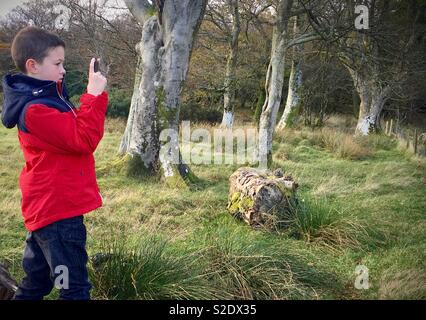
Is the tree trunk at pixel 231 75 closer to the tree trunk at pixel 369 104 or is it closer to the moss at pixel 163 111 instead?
the tree trunk at pixel 369 104

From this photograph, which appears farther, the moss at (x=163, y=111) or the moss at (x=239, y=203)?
the moss at (x=163, y=111)

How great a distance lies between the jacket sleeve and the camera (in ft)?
7.72

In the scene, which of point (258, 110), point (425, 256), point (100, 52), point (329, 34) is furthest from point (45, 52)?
point (258, 110)

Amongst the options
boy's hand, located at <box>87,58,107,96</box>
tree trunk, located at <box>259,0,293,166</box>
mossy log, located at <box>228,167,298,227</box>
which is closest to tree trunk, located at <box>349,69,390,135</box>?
tree trunk, located at <box>259,0,293,166</box>

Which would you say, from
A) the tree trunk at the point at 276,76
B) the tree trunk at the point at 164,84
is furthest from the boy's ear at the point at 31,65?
the tree trunk at the point at 276,76

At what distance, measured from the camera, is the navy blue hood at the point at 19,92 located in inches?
95.4

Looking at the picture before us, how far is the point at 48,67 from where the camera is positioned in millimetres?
2531

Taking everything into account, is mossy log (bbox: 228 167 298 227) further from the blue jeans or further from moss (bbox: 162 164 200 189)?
the blue jeans

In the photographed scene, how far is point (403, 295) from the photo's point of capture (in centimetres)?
351

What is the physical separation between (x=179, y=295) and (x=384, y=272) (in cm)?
208

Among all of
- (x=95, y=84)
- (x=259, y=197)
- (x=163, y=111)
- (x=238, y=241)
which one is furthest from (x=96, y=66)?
(x=163, y=111)

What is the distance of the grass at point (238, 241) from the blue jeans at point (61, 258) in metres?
0.70

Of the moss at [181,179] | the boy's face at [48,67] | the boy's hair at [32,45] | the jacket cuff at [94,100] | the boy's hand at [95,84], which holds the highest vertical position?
the boy's hair at [32,45]
